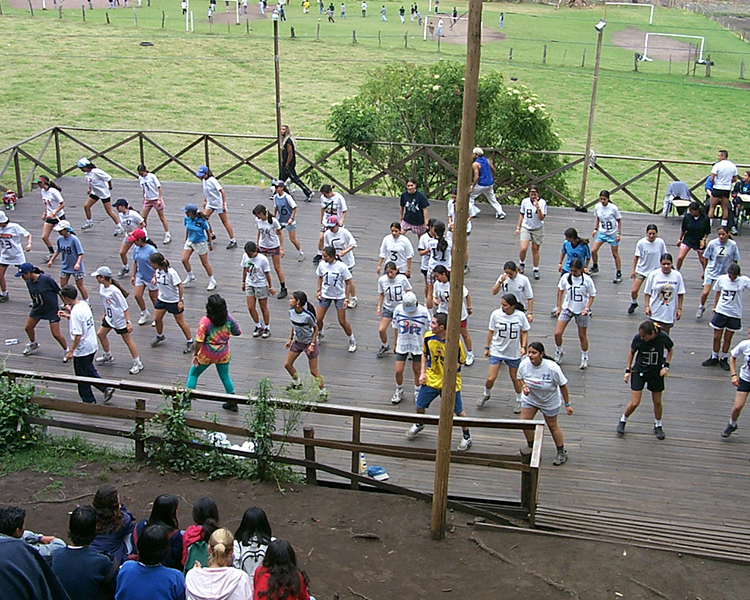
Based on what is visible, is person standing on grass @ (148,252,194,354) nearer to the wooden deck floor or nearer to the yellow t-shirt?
the wooden deck floor

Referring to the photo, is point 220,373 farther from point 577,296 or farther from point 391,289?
point 577,296

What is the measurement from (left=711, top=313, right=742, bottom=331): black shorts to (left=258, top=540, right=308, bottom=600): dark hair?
339 inches

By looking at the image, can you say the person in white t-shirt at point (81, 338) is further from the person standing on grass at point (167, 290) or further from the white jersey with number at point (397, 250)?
the white jersey with number at point (397, 250)

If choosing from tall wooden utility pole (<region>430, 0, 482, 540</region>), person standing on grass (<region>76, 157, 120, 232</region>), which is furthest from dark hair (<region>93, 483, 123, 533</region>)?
person standing on grass (<region>76, 157, 120, 232</region>)

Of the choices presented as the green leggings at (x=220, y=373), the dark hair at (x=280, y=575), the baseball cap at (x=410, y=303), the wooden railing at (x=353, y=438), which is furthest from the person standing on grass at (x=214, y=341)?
the dark hair at (x=280, y=575)

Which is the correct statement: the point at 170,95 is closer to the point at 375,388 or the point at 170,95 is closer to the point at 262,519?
the point at 375,388

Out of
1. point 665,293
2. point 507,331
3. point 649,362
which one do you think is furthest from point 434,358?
point 665,293

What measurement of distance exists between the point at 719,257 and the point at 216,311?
8012 millimetres

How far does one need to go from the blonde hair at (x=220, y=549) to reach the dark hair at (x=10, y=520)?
139 centimetres

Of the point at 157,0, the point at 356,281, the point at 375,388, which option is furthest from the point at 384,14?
the point at 375,388

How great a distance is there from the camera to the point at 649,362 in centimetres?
1084

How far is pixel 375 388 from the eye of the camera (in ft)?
41.3

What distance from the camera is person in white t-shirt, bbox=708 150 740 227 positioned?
18125 mm

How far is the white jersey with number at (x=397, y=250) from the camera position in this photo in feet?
45.6
